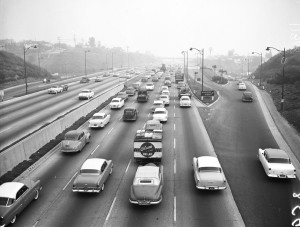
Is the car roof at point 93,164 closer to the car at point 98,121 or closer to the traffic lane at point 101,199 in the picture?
the traffic lane at point 101,199

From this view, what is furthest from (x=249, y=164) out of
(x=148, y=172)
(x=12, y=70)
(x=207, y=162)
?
(x=12, y=70)

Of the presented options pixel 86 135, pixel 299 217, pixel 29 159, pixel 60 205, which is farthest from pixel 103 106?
pixel 299 217

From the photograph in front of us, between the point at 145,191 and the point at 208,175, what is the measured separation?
4.69 metres

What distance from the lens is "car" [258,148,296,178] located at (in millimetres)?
22219

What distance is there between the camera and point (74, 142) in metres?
28.6

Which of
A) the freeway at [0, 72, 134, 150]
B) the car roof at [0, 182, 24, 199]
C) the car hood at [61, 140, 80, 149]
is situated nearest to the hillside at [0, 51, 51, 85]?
the freeway at [0, 72, 134, 150]

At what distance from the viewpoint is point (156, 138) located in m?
24.8

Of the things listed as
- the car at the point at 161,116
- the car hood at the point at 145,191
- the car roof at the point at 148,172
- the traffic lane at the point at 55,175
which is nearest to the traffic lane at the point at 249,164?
the car at the point at 161,116

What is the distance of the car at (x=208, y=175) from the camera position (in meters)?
20.5

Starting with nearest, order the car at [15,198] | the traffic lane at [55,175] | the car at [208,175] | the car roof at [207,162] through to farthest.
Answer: the car at [15,198] < the traffic lane at [55,175] < the car at [208,175] < the car roof at [207,162]

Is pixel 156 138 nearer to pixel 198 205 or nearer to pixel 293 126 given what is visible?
pixel 198 205

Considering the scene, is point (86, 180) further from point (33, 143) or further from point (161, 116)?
point (161, 116)

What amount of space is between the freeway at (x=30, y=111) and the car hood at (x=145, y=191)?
51.0 feet

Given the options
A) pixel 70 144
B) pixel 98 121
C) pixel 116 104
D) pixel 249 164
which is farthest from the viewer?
pixel 116 104
